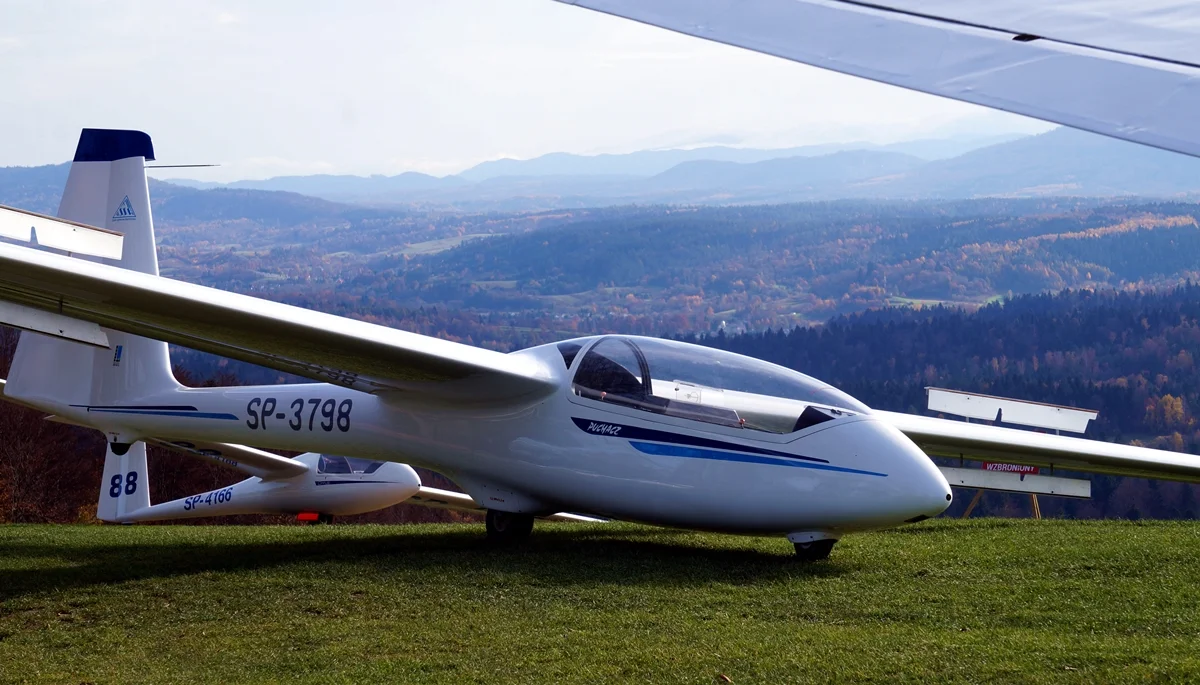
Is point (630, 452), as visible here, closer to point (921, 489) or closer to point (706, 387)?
point (706, 387)

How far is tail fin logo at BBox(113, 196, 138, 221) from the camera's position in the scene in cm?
1541

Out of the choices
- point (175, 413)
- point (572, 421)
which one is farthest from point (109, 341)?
point (572, 421)

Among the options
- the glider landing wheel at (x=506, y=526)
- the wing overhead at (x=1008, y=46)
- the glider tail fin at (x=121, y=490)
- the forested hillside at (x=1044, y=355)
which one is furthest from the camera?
the forested hillside at (x=1044, y=355)

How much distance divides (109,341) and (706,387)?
23.8 feet

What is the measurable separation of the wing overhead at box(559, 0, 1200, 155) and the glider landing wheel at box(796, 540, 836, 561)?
6619 mm

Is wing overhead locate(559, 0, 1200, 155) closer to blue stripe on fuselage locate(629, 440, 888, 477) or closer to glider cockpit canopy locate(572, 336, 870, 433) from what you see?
blue stripe on fuselage locate(629, 440, 888, 477)

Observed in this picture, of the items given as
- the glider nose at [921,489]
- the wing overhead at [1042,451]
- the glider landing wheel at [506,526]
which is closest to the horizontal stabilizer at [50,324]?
the glider landing wheel at [506,526]

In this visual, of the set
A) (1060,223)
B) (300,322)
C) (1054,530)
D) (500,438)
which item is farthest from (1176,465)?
(1060,223)

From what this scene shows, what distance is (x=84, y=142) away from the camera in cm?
1540

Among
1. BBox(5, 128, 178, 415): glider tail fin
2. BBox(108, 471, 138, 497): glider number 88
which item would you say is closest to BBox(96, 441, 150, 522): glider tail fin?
BBox(108, 471, 138, 497): glider number 88

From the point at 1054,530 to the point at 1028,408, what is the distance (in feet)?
11.7

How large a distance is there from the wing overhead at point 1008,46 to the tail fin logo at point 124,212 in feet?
45.5

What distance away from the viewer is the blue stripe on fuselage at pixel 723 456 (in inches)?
345

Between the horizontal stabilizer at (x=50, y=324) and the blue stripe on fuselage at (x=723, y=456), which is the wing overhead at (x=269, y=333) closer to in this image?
the horizontal stabilizer at (x=50, y=324)
